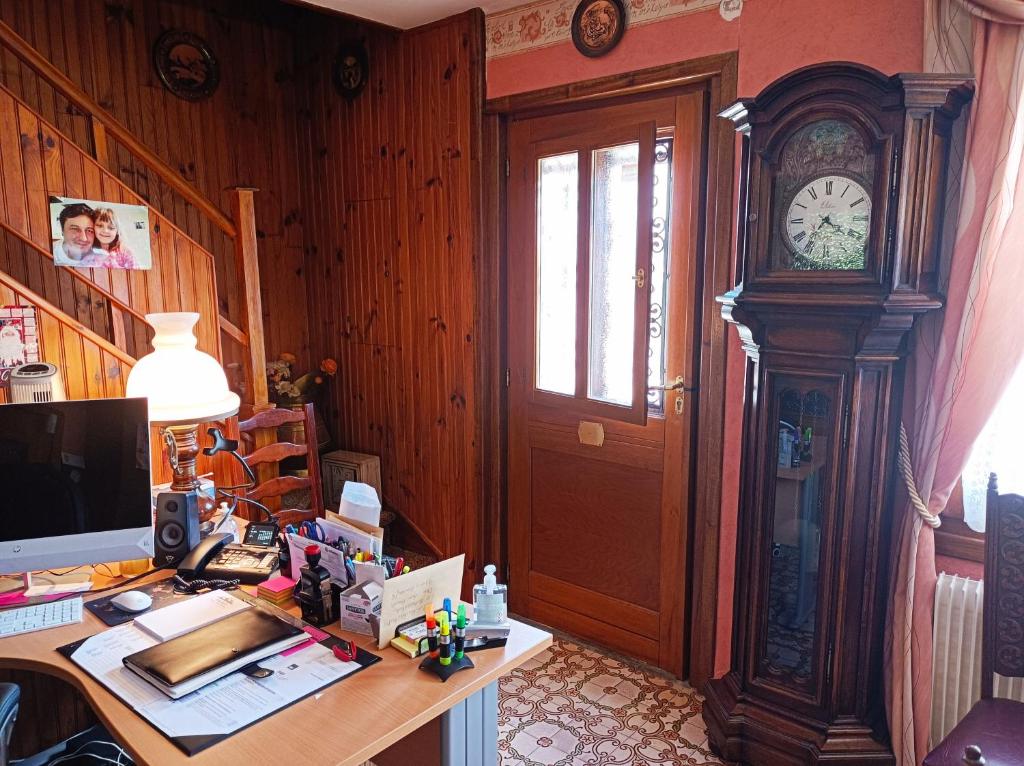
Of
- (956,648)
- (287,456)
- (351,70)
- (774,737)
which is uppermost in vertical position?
(351,70)

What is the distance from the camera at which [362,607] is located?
165 cm

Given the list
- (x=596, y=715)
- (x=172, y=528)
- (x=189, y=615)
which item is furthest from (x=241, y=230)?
(x=596, y=715)

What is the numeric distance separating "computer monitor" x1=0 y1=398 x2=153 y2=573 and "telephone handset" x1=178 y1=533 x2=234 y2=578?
96 millimetres

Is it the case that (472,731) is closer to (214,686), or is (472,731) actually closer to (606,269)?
(214,686)

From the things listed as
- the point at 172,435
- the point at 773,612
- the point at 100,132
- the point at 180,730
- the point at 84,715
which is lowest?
the point at 84,715

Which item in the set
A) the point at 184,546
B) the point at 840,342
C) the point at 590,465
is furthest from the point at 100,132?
the point at 840,342

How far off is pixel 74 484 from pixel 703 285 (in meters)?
1.99

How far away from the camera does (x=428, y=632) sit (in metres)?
1.59

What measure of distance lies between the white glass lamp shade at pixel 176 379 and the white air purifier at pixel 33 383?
0.83ft

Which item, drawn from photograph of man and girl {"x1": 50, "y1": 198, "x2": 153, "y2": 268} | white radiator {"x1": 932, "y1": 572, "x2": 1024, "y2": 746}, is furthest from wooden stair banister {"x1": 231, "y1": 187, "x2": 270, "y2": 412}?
white radiator {"x1": 932, "y1": 572, "x2": 1024, "y2": 746}

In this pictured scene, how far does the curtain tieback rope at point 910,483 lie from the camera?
205 centimetres

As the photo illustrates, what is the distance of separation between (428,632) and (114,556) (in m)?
0.86

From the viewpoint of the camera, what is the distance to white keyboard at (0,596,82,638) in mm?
1695

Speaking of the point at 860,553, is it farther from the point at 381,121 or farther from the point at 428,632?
the point at 381,121
